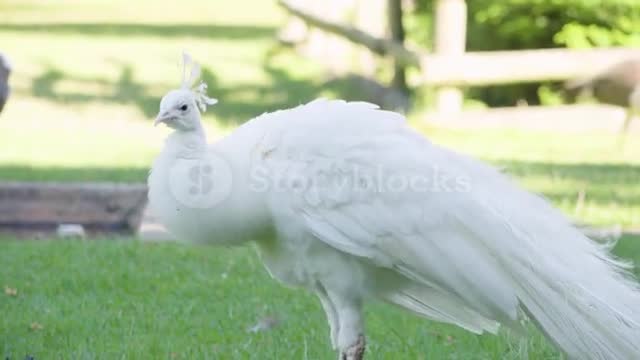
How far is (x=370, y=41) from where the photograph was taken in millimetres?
16547

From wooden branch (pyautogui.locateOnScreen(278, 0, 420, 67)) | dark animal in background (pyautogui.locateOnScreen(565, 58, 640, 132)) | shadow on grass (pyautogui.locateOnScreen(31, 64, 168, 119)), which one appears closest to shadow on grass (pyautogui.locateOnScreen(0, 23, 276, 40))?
shadow on grass (pyautogui.locateOnScreen(31, 64, 168, 119))

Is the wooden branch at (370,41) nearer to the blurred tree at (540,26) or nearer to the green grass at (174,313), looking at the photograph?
the blurred tree at (540,26)

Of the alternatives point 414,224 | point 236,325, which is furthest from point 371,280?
point 236,325

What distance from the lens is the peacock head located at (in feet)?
16.7

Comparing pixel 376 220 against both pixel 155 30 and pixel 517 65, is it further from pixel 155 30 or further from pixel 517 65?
pixel 155 30

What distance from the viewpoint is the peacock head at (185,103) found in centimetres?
510

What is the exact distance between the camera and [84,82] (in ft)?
64.9

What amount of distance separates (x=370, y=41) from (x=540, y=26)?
6.95 ft

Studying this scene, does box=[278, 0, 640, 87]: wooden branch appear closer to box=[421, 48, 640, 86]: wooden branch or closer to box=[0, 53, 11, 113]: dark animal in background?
box=[421, 48, 640, 86]: wooden branch

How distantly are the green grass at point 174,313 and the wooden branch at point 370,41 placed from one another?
23.0 ft

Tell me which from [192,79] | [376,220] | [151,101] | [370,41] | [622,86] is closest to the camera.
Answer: [376,220]

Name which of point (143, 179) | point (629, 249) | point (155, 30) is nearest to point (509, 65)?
point (143, 179)

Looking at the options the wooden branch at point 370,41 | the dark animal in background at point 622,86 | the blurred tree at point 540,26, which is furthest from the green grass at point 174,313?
the blurred tree at point 540,26

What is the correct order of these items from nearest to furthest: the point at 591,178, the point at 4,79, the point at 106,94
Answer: the point at 4,79
the point at 591,178
the point at 106,94
